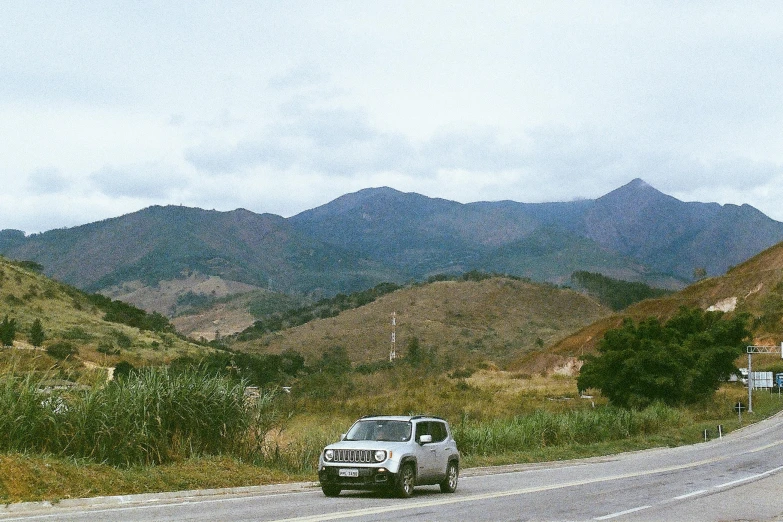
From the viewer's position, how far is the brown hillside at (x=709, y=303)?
320 feet

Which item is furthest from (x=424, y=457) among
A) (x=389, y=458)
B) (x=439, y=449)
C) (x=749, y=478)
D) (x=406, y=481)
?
(x=749, y=478)

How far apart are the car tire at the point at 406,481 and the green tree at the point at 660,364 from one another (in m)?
41.6

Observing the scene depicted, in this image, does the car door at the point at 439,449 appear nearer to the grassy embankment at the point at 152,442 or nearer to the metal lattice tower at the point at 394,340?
the grassy embankment at the point at 152,442

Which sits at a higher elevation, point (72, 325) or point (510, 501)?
point (72, 325)

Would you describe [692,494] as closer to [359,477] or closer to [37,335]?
[359,477]

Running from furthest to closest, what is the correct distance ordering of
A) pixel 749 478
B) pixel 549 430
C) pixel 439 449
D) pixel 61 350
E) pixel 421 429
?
1. pixel 61 350
2. pixel 549 430
3. pixel 749 478
4. pixel 439 449
5. pixel 421 429

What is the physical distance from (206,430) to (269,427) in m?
1.76

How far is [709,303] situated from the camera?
10194 cm

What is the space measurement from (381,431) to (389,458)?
1.31 m

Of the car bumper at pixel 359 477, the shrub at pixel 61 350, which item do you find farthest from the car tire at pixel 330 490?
the shrub at pixel 61 350

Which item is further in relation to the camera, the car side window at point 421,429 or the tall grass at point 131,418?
the car side window at point 421,429

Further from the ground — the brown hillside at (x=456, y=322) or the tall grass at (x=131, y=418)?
the brown hillside at (x=456, y=322)

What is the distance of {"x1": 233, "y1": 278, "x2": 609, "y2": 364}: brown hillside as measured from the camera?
404ft

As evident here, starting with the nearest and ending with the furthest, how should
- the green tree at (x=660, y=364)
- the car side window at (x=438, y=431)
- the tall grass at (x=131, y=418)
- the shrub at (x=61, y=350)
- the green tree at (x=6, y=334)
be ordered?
1. the tall grass at (x=131, y=418)
2. the car side window at (x=438, y=431)
3. the green tree at (x=660, y=364)
4. the shrub at (x=61, y=350)
5. the green tree at (x=6, y=334)
